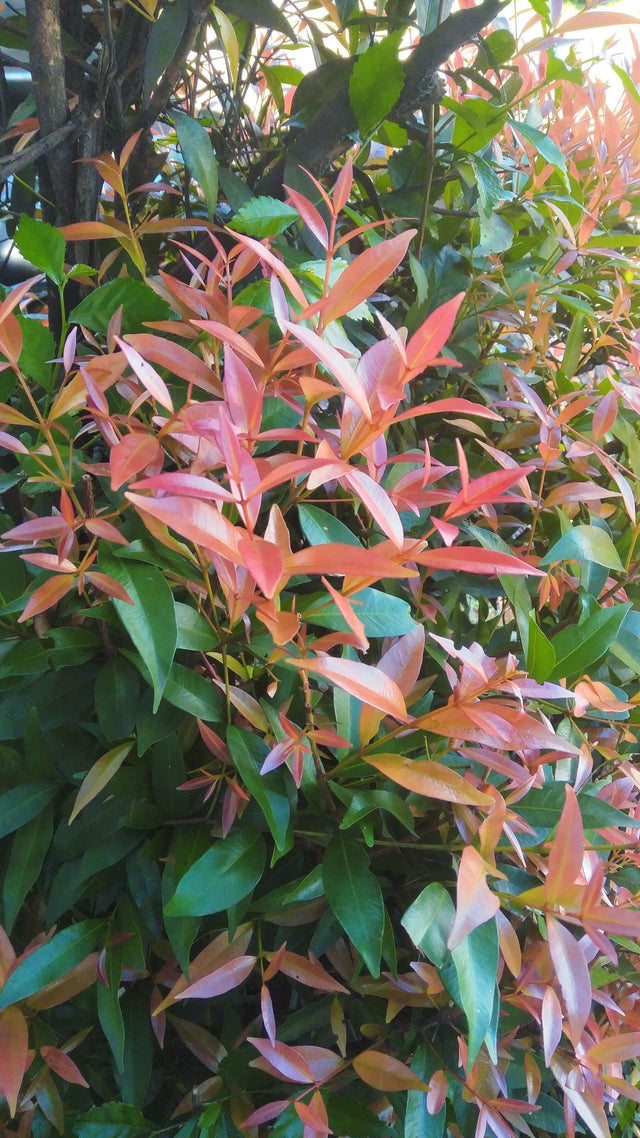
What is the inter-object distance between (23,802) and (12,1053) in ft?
0.46

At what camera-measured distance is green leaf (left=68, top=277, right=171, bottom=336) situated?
486 mm

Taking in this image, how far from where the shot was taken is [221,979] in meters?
0.44

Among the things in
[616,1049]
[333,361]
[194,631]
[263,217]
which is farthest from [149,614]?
[616,1049]

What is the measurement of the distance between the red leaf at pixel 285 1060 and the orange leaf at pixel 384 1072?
4 centimetres

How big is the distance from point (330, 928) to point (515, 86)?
0.69 m

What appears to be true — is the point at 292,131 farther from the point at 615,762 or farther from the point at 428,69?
the point at 615,762

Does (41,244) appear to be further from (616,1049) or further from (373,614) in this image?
(616,1049)

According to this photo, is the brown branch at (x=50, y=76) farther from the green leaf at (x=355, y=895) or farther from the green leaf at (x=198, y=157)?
the green leaf at (x=355, y=895)

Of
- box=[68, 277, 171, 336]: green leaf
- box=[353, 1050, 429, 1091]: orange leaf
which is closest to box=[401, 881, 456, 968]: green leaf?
box=[353, 1050, 429, 1091]: orange leaf

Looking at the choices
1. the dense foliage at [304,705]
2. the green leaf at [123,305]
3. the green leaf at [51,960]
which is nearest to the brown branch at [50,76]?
the dense foliage at [304,705]

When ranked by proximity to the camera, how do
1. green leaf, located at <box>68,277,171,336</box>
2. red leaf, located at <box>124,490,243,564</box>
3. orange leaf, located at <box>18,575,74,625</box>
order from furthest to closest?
1. green leaf, located at <box>68,277,171,336</box>
2. orange leaf, located at <box>18,575,74,625</box>
3. red leaf, located at <box>124,490,243,564</box>

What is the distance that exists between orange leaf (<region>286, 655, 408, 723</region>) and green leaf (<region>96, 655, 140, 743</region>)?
0.14 meters

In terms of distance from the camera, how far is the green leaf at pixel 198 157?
0.56 metres

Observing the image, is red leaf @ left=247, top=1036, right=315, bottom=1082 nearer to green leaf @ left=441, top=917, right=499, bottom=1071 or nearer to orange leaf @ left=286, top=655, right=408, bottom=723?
green leaf @ left=441, top=917, right=499, bottom=1071
